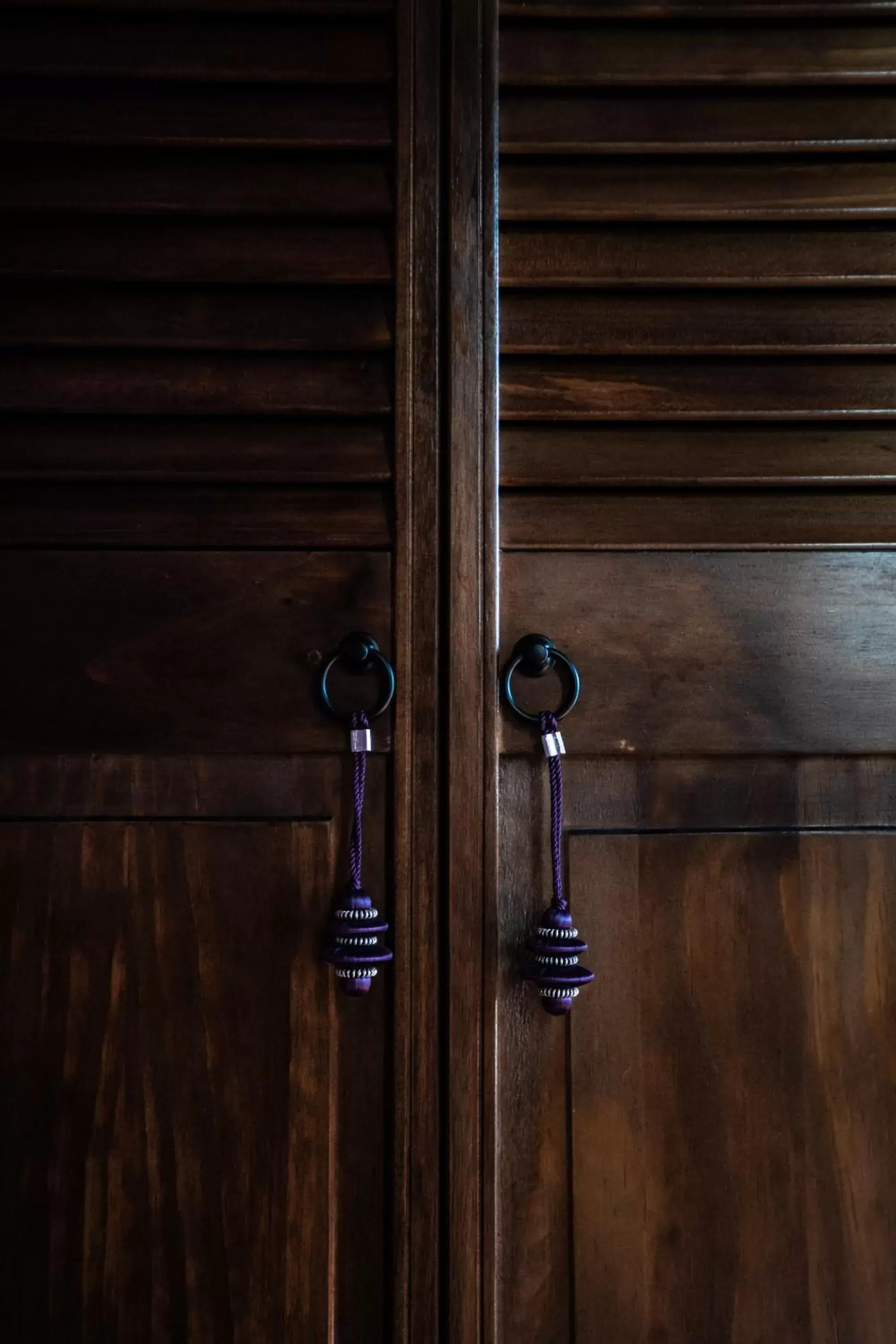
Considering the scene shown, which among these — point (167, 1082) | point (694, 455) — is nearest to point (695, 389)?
point (694, 455)

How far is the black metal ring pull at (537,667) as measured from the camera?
2.38 ft

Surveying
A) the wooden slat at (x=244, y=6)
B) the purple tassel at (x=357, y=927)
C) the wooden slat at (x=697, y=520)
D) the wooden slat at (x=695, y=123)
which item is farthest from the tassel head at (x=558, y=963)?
the wooden slat at (x=244, y=6)

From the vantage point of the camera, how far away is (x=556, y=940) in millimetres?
697

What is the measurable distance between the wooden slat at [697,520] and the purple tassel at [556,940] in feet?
0.48

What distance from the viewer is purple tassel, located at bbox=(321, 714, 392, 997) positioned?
0.69m

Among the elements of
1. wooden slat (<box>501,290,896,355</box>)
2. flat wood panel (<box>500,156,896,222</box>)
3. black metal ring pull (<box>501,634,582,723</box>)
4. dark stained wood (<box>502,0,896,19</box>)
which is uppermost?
dark stained wood (<box>502,0,896,19</box>)

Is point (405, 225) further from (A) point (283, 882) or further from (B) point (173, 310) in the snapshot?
(A) point (283, 882)

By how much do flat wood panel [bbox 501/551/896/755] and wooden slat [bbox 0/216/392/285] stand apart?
269 mm

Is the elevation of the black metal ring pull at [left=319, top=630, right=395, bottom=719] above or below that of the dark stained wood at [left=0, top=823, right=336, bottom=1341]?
above

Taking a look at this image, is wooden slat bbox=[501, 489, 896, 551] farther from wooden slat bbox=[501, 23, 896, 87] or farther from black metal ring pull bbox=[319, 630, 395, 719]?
wooden slat bbox=[501, 23, 896, 87]

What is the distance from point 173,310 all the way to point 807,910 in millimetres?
681

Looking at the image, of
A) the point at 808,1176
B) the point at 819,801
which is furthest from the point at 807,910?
the point at 808,1176

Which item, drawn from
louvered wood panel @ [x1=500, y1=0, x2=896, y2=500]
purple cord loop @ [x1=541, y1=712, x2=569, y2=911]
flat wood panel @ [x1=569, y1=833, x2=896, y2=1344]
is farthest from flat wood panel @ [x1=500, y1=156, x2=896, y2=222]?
flat wood panel @ [x1=569, y1=833, x2=896, y2=1344]

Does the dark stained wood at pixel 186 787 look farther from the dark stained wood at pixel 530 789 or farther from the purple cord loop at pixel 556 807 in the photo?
the purple cord loop at pixel 556 807
